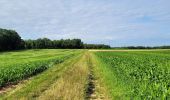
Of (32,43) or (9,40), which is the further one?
(32,43)

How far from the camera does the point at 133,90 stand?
15.5 metres

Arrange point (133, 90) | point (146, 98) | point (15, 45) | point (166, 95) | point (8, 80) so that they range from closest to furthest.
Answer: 1. point (166, 95)
2. point (146, 98)
3. point (133, 90)
4. point (8, 80)
5. point (15, 45)

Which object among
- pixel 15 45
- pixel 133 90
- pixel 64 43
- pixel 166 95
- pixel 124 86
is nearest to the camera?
pixel 166 95

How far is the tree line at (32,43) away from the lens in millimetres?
121012

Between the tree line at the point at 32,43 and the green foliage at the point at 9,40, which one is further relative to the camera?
the tree line at the point at 32,43

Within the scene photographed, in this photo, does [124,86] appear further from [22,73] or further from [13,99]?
[22,73]

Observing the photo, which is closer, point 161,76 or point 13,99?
point 13,99

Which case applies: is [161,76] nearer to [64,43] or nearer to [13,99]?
[13,99]

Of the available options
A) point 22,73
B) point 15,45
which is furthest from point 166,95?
point 15,45

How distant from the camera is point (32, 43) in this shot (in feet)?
538

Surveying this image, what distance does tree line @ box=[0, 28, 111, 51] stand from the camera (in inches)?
4764

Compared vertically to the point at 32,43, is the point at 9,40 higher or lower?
higher

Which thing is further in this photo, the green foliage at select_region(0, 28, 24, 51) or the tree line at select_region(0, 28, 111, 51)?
the tree line at select_region(0, 28, 111, 51)

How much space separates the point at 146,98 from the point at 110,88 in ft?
17.7
